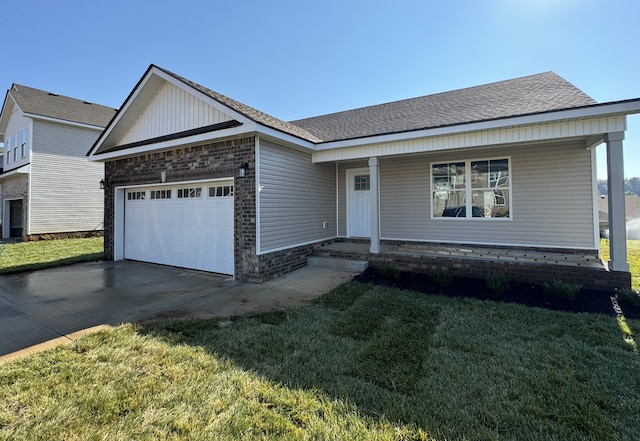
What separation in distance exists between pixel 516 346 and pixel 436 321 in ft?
3.49

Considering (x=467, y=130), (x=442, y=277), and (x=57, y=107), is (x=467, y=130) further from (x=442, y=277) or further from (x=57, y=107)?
(x=57, y=107)

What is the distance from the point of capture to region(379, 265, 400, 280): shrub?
6861 millimetres

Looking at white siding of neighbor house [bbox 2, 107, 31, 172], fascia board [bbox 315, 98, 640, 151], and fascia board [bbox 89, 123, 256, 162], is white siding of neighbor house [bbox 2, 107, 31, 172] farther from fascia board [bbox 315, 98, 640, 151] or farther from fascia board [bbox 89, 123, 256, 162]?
fascia board [bbox 315, 98, 640, 151]

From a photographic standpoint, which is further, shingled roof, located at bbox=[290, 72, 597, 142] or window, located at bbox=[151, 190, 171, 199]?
window, located at bbox=[151, 190, 171, 199]

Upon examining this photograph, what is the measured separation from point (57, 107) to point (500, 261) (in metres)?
21.8

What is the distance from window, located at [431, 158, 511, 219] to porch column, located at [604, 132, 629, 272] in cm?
249

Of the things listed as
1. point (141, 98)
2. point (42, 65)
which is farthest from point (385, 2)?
point (42, 65)

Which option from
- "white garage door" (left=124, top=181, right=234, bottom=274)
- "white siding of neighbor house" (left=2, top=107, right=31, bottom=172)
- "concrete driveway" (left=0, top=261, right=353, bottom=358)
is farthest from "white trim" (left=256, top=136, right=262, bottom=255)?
"white siding of neighbor house" (left=2, top=107, right=31, bottom=172)

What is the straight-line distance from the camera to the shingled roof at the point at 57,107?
15219mm

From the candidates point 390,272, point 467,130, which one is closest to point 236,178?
point 390,272

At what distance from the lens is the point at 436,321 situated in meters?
4.46

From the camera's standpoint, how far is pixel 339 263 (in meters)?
7.93

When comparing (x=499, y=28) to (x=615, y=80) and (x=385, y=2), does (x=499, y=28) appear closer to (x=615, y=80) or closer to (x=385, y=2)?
(x=385, y=2)

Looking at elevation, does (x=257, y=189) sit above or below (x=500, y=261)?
above
